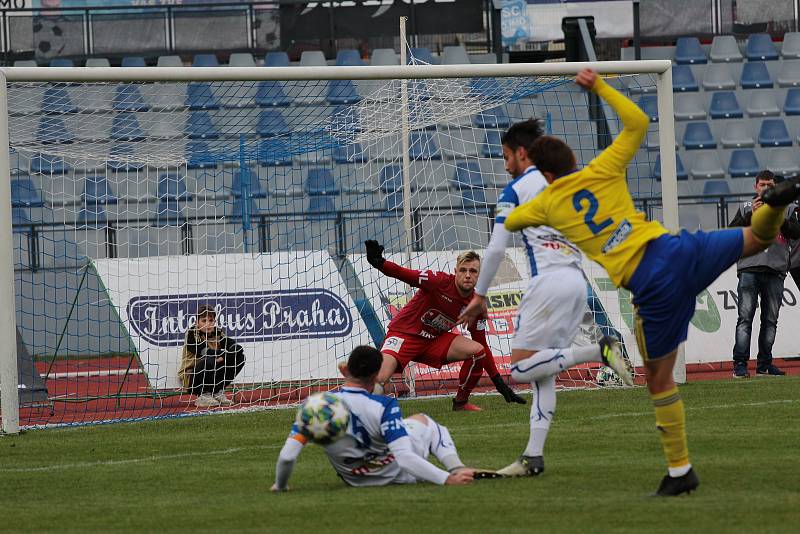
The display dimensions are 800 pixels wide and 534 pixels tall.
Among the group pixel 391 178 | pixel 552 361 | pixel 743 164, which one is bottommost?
pixel 552 361

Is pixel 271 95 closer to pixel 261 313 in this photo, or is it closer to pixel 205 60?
pixel 205 60

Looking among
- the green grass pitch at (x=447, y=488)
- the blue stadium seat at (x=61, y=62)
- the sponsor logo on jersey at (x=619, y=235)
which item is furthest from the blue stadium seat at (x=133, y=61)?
the sponsor logo on jersey at (x=619, y=235)

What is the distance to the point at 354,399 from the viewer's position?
6750mm

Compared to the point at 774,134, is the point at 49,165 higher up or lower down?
lower down

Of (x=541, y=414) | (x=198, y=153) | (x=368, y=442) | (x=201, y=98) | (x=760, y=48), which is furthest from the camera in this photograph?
(x=760, y=48)

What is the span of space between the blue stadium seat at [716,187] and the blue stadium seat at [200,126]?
340 inches

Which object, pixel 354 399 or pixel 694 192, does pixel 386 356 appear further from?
pixel 694 192

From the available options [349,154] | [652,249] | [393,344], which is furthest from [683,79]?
[652,249]

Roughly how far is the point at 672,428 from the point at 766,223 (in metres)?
1.12

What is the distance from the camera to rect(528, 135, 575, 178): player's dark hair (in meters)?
6.80

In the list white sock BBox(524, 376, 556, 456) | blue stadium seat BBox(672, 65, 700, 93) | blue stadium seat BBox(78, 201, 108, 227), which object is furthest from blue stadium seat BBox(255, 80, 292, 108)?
white sock BBox(524, 376, 556, 456)

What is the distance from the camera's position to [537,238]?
298 inches

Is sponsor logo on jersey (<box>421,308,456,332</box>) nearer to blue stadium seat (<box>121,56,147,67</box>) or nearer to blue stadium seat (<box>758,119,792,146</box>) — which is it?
blue stadium seat (<box>121,56,147,67</box>)

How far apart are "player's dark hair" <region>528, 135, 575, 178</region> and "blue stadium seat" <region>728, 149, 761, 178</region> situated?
624 inches
